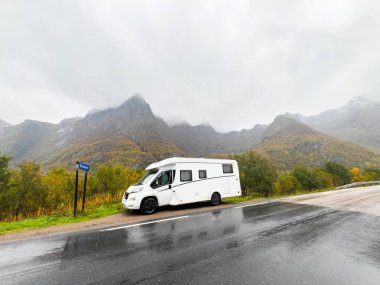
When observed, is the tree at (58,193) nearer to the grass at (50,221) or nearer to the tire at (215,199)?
the grass at (50,221)

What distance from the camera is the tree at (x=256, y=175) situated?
30.8 meters

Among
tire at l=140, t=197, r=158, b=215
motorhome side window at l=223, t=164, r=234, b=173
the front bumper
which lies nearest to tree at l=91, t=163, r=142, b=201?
the front bumper

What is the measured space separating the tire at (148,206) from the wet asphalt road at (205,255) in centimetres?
286

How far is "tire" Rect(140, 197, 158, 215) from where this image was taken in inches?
380

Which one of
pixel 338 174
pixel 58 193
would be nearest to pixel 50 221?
pixel 58 193

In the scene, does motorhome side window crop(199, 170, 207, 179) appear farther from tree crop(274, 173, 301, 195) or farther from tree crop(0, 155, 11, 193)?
tree crop(274, 173, 301, 195)

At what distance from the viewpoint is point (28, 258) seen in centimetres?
450

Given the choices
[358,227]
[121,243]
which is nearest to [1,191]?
[121,243]

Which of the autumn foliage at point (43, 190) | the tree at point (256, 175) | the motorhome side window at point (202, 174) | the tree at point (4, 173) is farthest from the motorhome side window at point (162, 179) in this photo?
the tree at point (256, 175)

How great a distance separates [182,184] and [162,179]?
1.22 m

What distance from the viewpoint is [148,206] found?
977 centimetres

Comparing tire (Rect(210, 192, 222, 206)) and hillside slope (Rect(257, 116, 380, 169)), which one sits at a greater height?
hillside slope (Rect(257, 116, 380, 169))

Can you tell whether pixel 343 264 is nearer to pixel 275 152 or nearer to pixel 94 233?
pixel 94 233

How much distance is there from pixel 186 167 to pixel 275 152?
479ft
